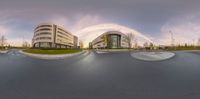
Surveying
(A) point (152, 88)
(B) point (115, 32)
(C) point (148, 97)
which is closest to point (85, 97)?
(C) point (148, 97)

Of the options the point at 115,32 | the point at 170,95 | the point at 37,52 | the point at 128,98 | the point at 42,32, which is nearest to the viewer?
the point at 128,98

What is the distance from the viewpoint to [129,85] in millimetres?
10047

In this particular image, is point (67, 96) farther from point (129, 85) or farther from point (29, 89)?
point (129, 85)

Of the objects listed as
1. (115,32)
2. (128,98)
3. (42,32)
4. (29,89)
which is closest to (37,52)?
(42,32)

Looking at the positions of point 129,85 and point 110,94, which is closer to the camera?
point 110,94

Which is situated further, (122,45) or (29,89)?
(122,45)

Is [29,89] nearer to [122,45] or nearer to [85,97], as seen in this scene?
[85,97]

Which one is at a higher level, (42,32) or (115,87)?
(42,32)

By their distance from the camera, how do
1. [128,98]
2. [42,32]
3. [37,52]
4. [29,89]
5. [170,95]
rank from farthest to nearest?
1. [42,32]
2. [37,52]
3. [29,89]
4. [170,95]
5. [128,98]

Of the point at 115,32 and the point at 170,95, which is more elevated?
the point at 115,32

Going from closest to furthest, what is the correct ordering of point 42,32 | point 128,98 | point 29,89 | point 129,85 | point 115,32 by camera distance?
1. point 128,98
2. point 29,89
3. point 129,85
4. point 42,32
5. point 115,32

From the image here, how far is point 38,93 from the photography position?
8.51 metres

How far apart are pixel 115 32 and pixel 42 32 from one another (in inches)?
2916

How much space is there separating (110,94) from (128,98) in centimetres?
90
